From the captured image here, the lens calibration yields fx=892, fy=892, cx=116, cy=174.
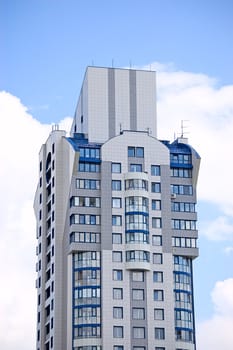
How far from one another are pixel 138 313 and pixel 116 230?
434 inches

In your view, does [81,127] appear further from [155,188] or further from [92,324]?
[92,324]

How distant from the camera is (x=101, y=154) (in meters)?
118

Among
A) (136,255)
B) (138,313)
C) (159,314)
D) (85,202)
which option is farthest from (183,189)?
(138,313)

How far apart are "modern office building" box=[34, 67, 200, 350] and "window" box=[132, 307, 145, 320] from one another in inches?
5.2

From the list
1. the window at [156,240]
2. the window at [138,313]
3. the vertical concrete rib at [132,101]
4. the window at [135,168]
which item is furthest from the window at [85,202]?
the window at [138,313]

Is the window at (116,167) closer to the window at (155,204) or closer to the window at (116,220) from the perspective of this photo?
the window at (155,204)

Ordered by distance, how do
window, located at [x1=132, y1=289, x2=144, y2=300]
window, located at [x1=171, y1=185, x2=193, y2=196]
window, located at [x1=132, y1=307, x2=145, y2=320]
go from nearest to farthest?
window, located at [x1=132, y1=307, x2=145, y2=320] → window, located at [x1=132, y1=289, x2=144, y2=300] → window, located at [x1=171, y1=185, x2=193, y2=196]

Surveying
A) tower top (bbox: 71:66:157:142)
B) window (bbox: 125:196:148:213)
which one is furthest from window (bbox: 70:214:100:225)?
tower top (bbox: 71:66:157:142)

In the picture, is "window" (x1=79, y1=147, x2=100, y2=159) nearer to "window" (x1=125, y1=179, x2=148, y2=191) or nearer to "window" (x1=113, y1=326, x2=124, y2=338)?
"window" (x1=125, y1=179, x2=148, y2=191)

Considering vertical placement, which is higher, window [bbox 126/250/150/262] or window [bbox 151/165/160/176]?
window [bbox 151/165/160/176]

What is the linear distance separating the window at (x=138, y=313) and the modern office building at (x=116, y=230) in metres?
0.13

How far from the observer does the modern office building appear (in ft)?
366

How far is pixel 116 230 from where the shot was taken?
114938mm

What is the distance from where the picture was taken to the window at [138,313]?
111m
